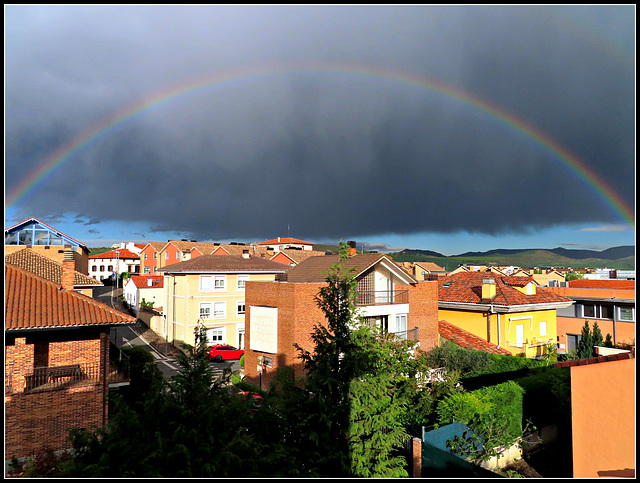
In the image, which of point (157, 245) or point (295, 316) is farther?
point (157, 245)

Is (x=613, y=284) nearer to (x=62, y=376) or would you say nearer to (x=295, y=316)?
(x=295, y=316)

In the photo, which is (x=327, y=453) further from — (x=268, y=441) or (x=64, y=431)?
(x=64, y=431)

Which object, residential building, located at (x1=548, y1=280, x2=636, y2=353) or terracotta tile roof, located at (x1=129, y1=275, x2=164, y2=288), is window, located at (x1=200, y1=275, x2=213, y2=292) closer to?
terracotta tile roof, located at (x1=129, y1=275, x2=164, y2=288)

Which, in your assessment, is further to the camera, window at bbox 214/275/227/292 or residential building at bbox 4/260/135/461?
window at bbox 214/275/227/292

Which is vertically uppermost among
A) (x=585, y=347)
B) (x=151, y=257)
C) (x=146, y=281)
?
(x=151, y=257)

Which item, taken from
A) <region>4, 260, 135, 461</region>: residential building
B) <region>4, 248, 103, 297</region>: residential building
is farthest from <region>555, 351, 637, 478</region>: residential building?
<region>4, 248, 103, 297</region>: residential building

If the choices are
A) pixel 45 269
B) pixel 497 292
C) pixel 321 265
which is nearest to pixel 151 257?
pixel 45 269
